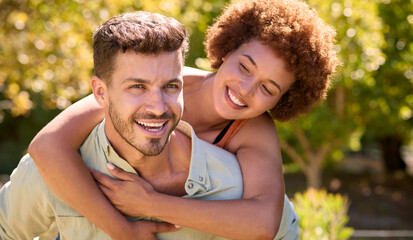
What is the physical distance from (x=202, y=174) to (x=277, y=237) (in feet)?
1.98

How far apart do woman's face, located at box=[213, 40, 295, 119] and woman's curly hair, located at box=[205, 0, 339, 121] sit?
65 mm

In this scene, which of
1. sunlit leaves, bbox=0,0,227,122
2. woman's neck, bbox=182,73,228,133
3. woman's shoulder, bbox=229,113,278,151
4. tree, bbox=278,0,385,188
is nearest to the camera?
woman's shoulder, bbox=229,113,278,151

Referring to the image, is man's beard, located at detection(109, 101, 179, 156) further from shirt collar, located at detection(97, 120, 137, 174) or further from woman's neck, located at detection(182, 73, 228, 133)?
woman's neck, located at detection(182, 73, 228, 133)

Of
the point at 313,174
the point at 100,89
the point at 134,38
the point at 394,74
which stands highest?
the point at 134,38

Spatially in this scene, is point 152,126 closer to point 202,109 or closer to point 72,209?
point 72,209

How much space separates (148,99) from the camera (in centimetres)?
227

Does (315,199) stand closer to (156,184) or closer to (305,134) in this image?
(156,184)

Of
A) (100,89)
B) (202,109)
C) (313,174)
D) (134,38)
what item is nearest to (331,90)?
(313,174)

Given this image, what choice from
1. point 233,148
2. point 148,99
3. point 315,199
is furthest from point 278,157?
point 315,199

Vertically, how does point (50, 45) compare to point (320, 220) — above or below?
above

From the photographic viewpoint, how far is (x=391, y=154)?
704 inches

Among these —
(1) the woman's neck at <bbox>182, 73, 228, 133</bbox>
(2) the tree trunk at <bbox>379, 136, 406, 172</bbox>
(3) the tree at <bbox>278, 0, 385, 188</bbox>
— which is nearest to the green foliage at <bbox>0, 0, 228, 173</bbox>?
(3) the tree at <bbox>278, 0, 385, 188</bbox>

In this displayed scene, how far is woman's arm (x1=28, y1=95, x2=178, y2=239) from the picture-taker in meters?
2.54

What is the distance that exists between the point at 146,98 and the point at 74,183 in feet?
2.04
